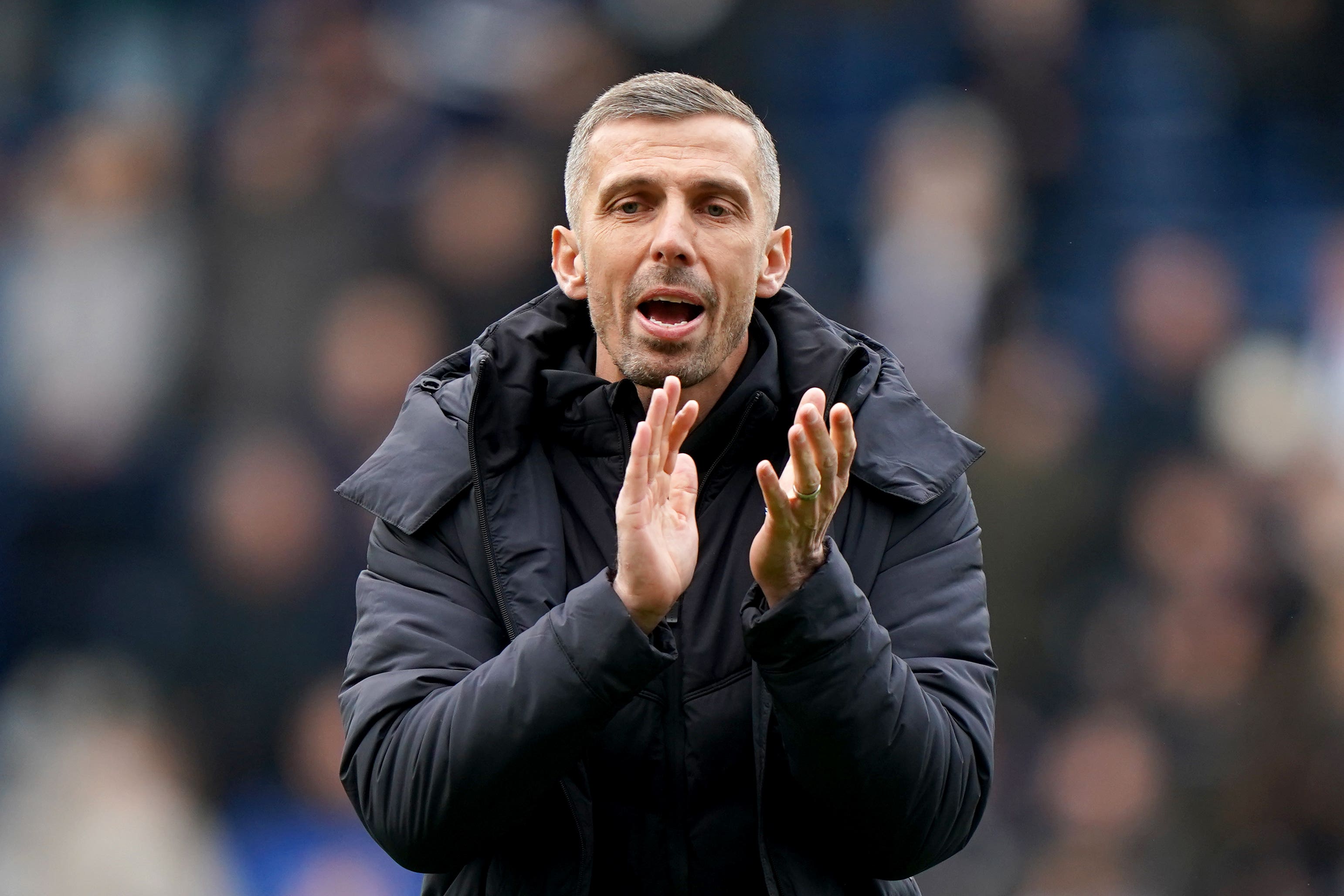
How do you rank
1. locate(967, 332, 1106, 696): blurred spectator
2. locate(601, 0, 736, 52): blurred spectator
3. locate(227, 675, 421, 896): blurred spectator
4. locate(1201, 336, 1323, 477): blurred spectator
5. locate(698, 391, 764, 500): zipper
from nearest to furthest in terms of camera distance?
locate(698, 391, 764, 500): zipper → locate(227, 675, 421, 896): blurred spectator → locate(967, 332, 1106, 696): blurred spectator → locate(1201, 336, 1323, 477): blurred spectator → locate(601, 0, 736, 52): blurred spectator

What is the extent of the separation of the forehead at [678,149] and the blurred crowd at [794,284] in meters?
2.33

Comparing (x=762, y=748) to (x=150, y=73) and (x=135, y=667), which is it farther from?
(x=150, y=73)

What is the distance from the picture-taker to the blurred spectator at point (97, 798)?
14.5 ft

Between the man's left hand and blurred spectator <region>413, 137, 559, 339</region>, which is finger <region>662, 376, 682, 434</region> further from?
blurred spectator <region>413, 137, 559, 339</region>

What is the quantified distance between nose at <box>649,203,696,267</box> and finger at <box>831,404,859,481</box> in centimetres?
49

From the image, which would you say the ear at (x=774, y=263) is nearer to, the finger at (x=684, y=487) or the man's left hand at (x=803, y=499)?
the finger at (x=684, y=487)

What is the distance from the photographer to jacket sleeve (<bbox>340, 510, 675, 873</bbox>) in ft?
6.43

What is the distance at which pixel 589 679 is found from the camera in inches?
76.9

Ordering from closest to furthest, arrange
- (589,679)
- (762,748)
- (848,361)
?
(589,679), (762,748), (848,361)

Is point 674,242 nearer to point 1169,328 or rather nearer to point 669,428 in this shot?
point 669,428

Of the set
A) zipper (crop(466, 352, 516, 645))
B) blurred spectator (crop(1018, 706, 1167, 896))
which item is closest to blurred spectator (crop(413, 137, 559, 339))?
blurred spectator (crop(1018, 706, 1167, 896))

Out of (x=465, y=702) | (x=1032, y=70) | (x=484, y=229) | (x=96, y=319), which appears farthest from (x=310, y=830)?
(x=1032, y=70)

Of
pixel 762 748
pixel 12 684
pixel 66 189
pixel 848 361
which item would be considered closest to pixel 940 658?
pixel 762 748

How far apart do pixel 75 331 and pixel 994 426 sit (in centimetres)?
269
